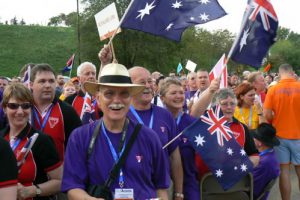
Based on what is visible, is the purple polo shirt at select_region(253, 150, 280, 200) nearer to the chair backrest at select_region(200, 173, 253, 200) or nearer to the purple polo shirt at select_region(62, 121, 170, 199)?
the chair backrest at select_region(200, 173, 253, 200)

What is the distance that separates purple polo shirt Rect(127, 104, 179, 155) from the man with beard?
2.34 feet

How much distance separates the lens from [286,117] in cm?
753

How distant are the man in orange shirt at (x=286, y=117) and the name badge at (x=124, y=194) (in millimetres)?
4810

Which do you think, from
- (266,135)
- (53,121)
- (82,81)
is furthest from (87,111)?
(266,135)

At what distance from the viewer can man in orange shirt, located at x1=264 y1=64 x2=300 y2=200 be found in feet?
24.2

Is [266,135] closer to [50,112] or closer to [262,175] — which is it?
[262,175]

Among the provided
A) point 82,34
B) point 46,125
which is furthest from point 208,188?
point 82,34

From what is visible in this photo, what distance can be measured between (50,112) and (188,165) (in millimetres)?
1636

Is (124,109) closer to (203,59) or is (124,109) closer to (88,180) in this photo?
(88,180)

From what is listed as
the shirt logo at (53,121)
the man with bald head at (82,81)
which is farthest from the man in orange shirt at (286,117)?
the shirt logo at (53,121)

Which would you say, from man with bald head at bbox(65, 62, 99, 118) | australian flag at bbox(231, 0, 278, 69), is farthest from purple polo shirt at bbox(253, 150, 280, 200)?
man with bald head at bbox(65, 62, 99, 118)

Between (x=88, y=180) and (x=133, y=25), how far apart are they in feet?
8.52

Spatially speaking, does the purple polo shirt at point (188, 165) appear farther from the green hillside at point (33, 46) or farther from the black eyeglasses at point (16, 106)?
the green hillside at point (33, 46)

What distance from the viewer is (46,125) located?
453 centimetres
